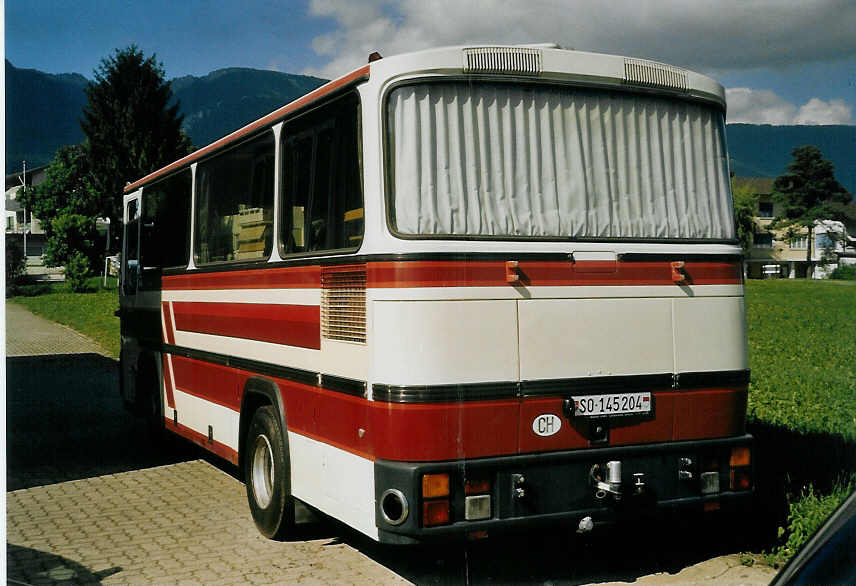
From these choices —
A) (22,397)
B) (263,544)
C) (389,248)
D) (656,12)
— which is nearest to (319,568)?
(263,544)

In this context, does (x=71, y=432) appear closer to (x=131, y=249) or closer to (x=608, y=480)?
(x=131, y=249)

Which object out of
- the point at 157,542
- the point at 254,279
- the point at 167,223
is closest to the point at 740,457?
the point at 254,279

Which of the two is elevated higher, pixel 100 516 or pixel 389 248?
pixel 389 248

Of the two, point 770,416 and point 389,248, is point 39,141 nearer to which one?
point 389,248

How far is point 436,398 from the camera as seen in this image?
199 inches

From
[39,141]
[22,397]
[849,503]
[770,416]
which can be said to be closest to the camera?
[849,503]

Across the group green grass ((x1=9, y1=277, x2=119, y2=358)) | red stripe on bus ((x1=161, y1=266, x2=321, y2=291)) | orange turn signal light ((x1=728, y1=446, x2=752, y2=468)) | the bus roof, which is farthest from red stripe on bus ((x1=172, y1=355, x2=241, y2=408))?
green grass ((x1=9, y1=277, x2=119, y2=358))

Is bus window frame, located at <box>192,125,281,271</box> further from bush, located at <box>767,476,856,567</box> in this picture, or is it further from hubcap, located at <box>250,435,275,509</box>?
bush, located at <box>767,476,856,567</box>

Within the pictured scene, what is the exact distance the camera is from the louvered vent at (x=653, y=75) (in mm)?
5703

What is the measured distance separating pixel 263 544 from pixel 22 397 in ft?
33.8

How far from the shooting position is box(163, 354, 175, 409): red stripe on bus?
9430 mm

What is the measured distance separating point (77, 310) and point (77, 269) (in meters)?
2.93

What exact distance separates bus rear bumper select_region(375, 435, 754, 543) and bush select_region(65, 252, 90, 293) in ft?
88.0

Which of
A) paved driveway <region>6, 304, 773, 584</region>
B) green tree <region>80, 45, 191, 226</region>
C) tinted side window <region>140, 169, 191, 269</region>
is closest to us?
paved driveway <region>6, 304, 773, 584</region>
